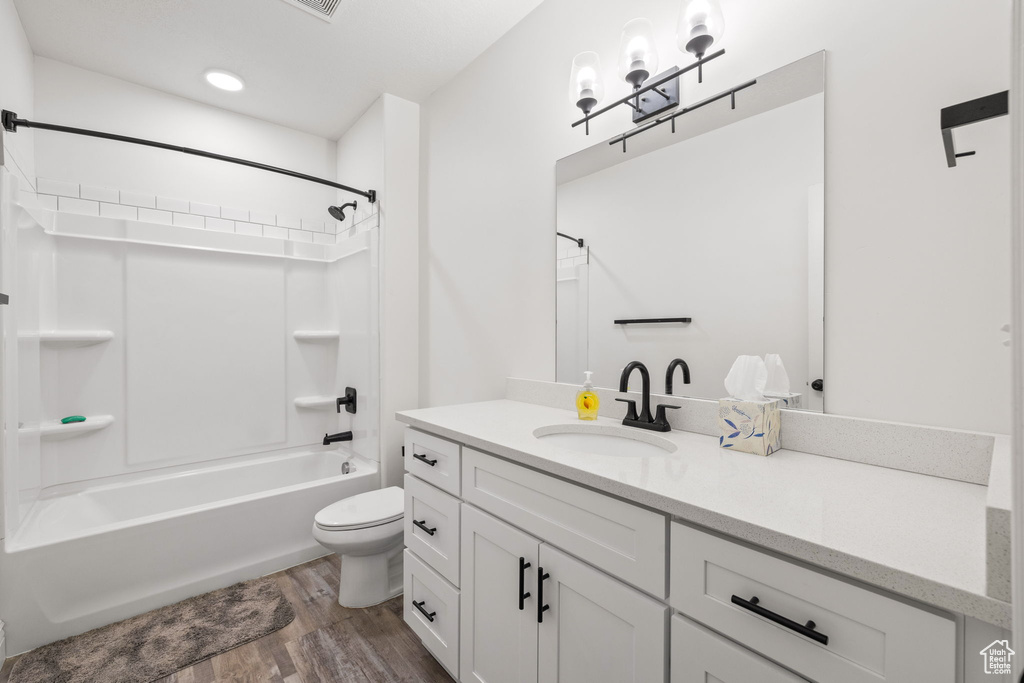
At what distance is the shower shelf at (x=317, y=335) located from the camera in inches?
116

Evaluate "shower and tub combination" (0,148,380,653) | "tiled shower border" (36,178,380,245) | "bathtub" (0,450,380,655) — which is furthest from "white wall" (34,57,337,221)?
"bathtub" (0,450,380,655)

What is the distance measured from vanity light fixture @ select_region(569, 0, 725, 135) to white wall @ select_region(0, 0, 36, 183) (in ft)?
6.86

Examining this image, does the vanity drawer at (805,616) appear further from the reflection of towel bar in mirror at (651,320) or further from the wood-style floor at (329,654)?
the wood-style floor at (329,654)

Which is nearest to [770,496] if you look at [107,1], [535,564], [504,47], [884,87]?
[535,564]

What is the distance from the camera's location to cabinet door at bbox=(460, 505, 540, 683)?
1102 millimetres

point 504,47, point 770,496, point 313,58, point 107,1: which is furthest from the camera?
point 313,58

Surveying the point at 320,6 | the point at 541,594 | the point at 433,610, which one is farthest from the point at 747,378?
the point at 320,6

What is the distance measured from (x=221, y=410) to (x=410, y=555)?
180 centimetres

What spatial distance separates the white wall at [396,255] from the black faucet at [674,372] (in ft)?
5.35

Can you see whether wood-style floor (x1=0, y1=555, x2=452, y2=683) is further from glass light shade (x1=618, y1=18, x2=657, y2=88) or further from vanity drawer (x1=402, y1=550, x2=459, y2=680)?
glass light shade (x1=618, y1=18, x2=657, y2=88)

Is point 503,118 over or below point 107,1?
below

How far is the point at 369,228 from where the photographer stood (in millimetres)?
2703

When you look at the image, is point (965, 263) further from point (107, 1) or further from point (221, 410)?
point (221, 410)

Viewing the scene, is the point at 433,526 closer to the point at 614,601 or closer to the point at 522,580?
the point at 522,580
